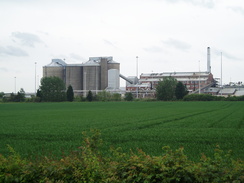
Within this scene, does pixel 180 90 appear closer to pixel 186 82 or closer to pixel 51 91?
pixel 186 82

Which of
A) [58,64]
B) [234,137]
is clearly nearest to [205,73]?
[58,64]

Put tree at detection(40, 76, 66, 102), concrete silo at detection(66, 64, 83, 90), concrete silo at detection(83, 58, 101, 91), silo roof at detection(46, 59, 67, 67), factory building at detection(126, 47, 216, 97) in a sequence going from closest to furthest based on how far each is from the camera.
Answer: tree at detection(40, 76, 66, 102) < concrete silo at detection(83, 58, 101, 91) < factory building at detection(126, 47, 216, 97) < concrete silo at detection(66, 64, 83, 90) < silo roof at detection(46, 59, 67, 67)

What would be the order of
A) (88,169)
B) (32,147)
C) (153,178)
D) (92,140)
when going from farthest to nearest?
(32,147), (92,140), (88,169), (153,178)

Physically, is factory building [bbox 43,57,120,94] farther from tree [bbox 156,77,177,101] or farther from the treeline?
the treeline

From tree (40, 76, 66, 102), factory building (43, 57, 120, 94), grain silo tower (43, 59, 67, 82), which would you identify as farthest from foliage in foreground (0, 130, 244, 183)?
grain silo tower (43, 59, 67, 82)

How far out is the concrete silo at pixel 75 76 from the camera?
138375 millimetres

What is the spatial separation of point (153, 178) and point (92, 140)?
8.92 ft

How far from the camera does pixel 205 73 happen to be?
14162cm

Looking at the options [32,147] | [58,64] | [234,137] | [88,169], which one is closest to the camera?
[88,169]

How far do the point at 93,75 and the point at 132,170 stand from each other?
129622mm

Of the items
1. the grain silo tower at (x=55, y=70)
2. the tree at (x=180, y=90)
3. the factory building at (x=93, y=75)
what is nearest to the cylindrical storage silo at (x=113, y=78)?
the factory building at (x=93, y=75)

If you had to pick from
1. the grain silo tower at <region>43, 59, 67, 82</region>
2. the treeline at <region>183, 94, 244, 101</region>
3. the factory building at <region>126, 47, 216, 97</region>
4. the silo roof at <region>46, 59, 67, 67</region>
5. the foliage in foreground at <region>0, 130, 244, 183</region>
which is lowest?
the foliage in foreground at <region>0, 130, 244, 183</region>

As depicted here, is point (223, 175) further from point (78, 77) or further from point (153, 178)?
point (78, 77)

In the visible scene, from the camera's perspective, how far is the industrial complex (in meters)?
135
